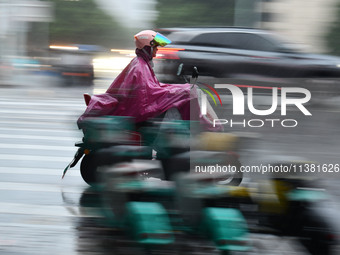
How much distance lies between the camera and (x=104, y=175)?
4434mm

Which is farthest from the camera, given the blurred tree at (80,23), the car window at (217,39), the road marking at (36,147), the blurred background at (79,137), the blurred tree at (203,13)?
the blurred tree at (80,23)

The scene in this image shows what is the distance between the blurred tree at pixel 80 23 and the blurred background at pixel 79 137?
1171 inches

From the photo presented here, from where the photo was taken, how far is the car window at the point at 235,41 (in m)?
14.5

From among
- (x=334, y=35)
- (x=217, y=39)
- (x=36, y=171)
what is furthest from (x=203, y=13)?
(x=36, y=171)

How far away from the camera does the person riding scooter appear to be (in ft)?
18.4

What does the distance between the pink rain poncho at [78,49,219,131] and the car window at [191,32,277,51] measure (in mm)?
8938

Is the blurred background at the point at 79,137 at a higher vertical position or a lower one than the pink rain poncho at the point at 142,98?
lower

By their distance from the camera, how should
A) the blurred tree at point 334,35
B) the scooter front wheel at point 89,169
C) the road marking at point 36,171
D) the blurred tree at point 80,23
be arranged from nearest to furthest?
the scooter front wheel at point 89,169 → the road marking at point 36,171 → the blurred tree at point 334,35 → the blurred tree at point 80,23

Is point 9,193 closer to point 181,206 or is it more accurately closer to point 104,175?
point 104,175

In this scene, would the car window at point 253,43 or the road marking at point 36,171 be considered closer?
the road marking at point 36,171

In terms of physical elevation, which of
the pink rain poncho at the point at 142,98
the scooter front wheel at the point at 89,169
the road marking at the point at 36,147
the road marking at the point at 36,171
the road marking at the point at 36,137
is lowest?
the road marking at the point at 36,137

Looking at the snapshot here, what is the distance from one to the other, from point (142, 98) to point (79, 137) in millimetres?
4281

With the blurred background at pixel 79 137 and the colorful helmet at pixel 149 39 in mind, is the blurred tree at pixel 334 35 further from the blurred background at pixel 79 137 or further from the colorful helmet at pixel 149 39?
the colorful helmet at pixel 149 39

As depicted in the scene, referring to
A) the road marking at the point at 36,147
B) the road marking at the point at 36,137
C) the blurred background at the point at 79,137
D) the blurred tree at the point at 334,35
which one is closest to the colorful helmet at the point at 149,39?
the blurred background at the point at 79,137
